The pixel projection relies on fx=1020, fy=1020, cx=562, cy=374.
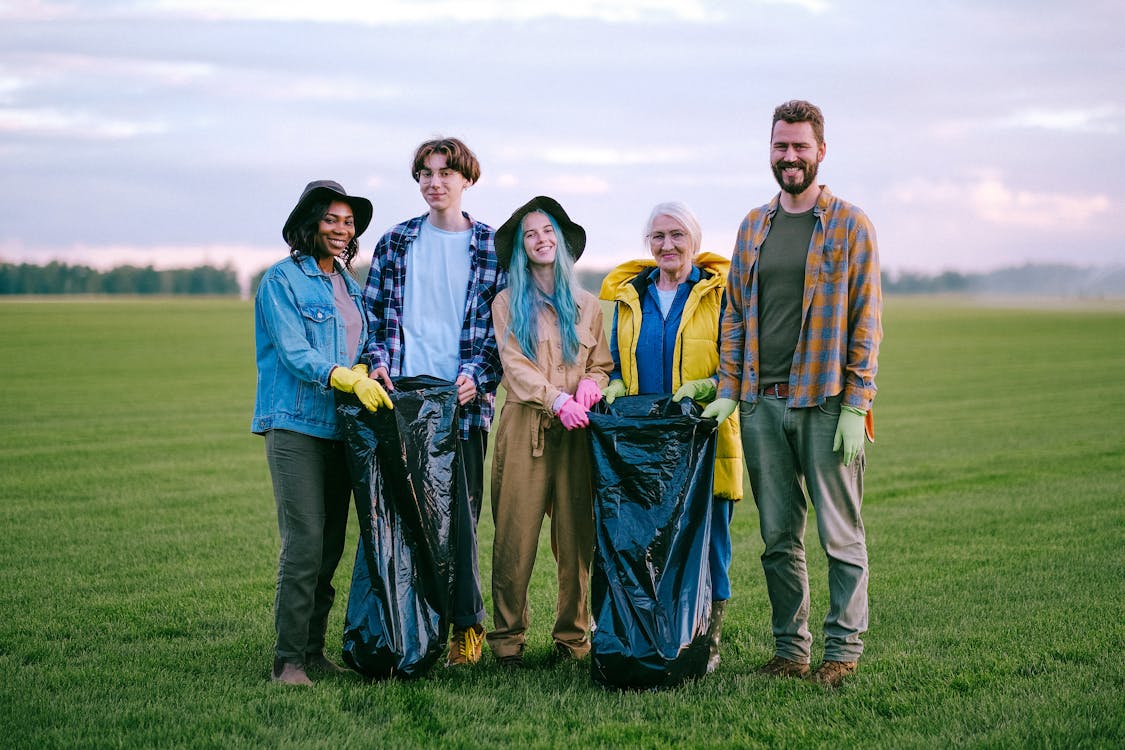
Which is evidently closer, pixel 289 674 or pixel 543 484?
pixel 289 674

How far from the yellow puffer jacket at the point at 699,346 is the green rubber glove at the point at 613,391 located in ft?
0.08

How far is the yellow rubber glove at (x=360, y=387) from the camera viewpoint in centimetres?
359

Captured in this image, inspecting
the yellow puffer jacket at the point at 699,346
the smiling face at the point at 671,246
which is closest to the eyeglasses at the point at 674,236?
the smiling face at the point at 671,246

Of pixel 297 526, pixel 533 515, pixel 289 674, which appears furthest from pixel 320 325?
pixel 289 674

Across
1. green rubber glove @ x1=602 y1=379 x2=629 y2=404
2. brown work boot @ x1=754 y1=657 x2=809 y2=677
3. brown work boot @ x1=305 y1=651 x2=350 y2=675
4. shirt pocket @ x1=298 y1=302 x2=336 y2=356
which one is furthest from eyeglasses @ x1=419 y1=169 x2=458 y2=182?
brown work boot @ x1=754 y1=657 x2=809 y2=677

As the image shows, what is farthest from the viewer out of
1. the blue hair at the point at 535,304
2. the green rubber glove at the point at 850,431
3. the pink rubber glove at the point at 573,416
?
the blue hair at the point at 535,304

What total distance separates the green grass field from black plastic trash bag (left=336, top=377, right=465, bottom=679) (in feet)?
0.49

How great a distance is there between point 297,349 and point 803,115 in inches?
78.2

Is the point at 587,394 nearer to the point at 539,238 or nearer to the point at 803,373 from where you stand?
the point at 539,238

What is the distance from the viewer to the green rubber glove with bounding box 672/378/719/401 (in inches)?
152

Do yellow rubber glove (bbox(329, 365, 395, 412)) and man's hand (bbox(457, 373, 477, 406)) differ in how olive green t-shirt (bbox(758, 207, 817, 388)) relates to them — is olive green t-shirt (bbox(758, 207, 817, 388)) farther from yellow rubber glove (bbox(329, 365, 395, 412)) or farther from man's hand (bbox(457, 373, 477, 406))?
yellow rubber glove (bbox(329, 365, 395, 412))

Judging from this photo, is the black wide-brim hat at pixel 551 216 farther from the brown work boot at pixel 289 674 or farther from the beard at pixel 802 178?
the brown work boot at pixel 289 674

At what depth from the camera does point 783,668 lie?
383cm

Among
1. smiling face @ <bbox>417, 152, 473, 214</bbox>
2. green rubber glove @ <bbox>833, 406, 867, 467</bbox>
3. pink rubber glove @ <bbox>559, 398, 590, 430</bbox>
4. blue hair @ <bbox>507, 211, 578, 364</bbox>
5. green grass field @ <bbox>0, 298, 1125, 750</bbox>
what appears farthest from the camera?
smiling face @ <bbox>417, 152, 473, 214</bbox>
